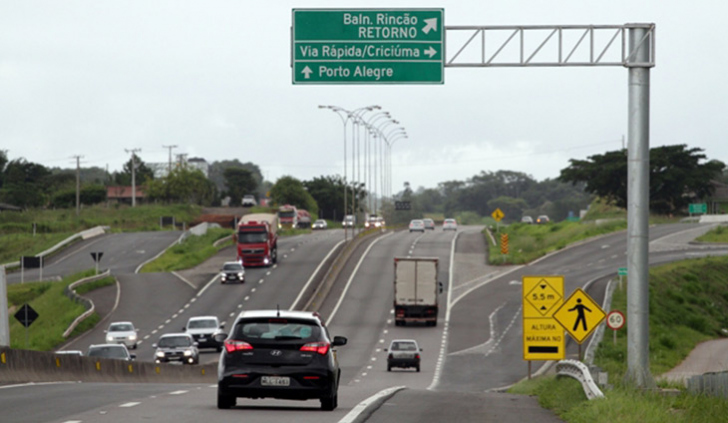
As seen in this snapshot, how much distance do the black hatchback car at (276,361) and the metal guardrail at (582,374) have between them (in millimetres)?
4603

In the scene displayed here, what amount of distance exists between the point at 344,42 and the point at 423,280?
38.2m

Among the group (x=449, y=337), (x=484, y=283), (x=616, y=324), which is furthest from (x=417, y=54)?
(x=484, y=283)

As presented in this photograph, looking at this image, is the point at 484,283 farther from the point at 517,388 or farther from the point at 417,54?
the point at 417,54

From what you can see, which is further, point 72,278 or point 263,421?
point 72,278

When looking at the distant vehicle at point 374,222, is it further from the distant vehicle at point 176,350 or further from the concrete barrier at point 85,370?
the concrete barrier at point 85,370

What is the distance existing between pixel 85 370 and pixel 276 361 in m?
15.6

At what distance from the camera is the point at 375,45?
25.1 m

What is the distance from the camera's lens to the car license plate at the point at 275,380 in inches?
640

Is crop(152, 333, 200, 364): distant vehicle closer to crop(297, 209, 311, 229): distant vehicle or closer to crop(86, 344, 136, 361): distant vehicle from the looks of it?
crop(86, 344, 136, 361): distant vehicle

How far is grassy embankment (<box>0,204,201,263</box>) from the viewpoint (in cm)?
11062

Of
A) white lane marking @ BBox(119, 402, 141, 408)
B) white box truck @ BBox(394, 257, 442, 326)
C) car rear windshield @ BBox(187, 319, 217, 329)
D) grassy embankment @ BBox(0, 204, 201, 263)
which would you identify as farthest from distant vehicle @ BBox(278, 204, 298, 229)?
white lane marking @ BBox(119, 402, 141, 408)

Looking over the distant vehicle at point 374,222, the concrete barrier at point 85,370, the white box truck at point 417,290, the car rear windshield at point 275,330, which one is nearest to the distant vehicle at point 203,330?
the concrete barrier at point 85,370

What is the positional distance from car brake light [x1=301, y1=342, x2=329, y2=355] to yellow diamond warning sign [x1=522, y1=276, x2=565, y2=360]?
53.6 feet

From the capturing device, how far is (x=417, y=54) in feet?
82.5
